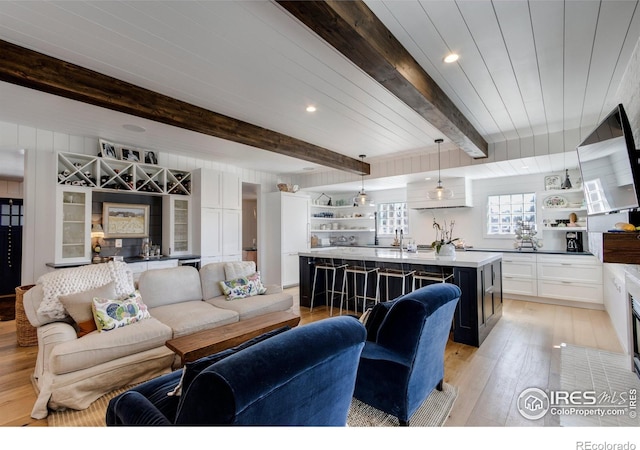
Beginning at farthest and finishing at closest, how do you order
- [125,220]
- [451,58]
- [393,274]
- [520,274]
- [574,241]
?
[520,274], [574,241], [125,220], [393,274], [451,58]

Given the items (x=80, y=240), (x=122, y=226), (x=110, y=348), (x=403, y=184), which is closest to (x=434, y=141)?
(x=403, y=184)

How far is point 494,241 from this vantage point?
5973 millimetres

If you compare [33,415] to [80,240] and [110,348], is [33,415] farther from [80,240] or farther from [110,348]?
[80,240]

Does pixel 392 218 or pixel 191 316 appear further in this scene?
pixel 392 218

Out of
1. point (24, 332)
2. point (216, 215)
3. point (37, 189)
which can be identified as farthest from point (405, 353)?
point (37, 189)

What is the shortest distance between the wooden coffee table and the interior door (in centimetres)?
609

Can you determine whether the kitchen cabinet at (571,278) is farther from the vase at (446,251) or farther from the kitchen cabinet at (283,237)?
the kitchen cabinet at (283,237)

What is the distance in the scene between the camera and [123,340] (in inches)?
96.7

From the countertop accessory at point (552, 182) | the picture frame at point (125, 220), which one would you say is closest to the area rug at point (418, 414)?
the picture frame at point (125, 220)

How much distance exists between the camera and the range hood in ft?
19.1

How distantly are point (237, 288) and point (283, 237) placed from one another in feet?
9.29

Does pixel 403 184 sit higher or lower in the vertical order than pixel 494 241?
higher

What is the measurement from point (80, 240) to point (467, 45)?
5203 mm

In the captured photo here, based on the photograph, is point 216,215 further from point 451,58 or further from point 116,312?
point 451,58
